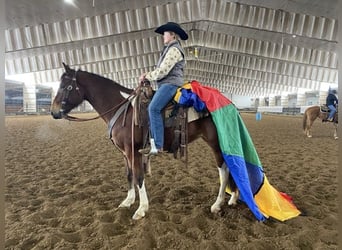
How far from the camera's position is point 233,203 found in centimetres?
268

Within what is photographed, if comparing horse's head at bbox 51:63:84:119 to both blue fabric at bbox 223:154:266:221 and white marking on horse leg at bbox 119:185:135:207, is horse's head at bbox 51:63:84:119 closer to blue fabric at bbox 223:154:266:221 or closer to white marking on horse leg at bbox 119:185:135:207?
white marking on horse leg at bbox 119:185:135:207

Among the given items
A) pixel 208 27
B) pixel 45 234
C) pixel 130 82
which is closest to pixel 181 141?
pixel 45 234

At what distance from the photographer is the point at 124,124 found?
8.46ft

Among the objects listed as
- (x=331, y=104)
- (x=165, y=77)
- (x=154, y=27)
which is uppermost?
(x=154, y=27)

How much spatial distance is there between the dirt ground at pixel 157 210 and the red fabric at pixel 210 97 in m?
1.02

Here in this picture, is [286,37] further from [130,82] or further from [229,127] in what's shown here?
[130,82]

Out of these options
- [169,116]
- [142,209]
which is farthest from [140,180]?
[169,116]

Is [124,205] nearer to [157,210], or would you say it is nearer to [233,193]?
[157,210]

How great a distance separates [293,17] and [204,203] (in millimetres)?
9897

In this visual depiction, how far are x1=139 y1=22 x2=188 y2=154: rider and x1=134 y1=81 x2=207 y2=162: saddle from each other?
0.09 meters

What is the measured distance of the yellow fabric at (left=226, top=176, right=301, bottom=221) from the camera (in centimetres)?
236

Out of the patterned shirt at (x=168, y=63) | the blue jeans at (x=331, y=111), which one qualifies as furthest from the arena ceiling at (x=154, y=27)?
the patterned shirt at (x=168, y=63)

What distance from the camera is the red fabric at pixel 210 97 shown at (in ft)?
7.99

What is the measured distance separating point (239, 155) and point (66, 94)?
5.99ft
